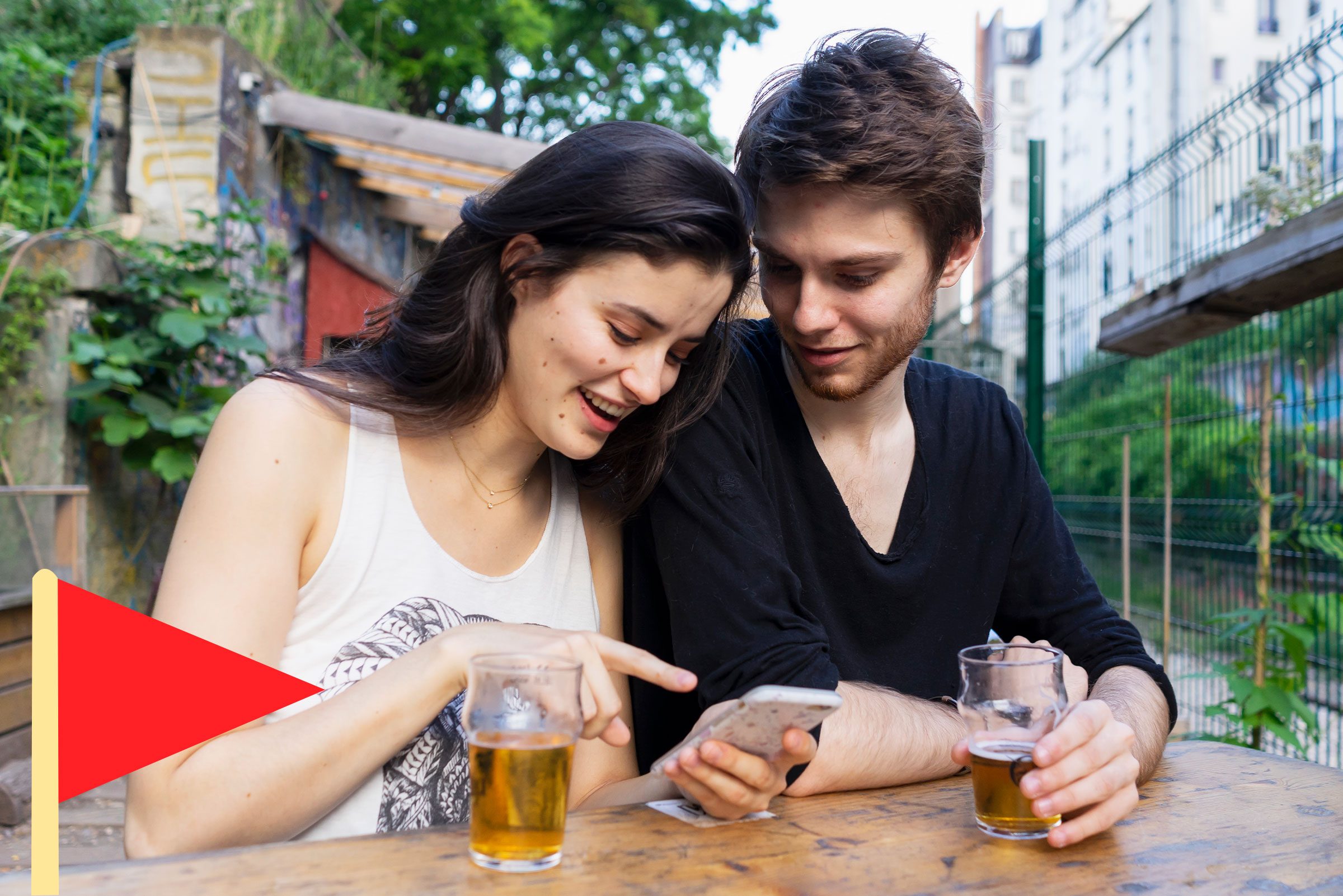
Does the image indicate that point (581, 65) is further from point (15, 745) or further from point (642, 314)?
point (642, 314)

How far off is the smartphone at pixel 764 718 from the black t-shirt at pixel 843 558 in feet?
0.98

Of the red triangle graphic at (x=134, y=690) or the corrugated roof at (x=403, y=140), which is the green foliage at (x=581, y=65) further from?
the red triangle graphic at (x=134, y=690)

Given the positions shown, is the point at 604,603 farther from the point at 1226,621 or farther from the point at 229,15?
the point at 229,15

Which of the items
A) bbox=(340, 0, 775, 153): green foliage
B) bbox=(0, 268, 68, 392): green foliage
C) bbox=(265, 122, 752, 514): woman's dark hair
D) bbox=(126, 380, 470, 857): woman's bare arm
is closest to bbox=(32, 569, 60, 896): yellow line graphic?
bbox=(126, 380, 470, 857): woman's bare arm

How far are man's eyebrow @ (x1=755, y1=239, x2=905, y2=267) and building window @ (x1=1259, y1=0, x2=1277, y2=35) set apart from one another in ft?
89.2

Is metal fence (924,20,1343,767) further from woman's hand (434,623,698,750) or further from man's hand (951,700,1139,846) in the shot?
woman's hand (434,623,698,750)

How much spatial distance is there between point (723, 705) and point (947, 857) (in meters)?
0.29

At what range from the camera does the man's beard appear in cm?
187

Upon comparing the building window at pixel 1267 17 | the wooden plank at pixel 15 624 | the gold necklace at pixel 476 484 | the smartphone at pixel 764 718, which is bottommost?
the wooden plank at pixel 15 624

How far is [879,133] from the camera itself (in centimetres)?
181

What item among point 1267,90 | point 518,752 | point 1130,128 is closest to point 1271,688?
point 1267,90

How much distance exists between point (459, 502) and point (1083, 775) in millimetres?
1018

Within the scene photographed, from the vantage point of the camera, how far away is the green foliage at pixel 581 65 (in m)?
11.1

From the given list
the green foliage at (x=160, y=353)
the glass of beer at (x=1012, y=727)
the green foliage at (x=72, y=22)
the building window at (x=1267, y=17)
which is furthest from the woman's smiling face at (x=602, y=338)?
the building window at (x=1267, y=17)
